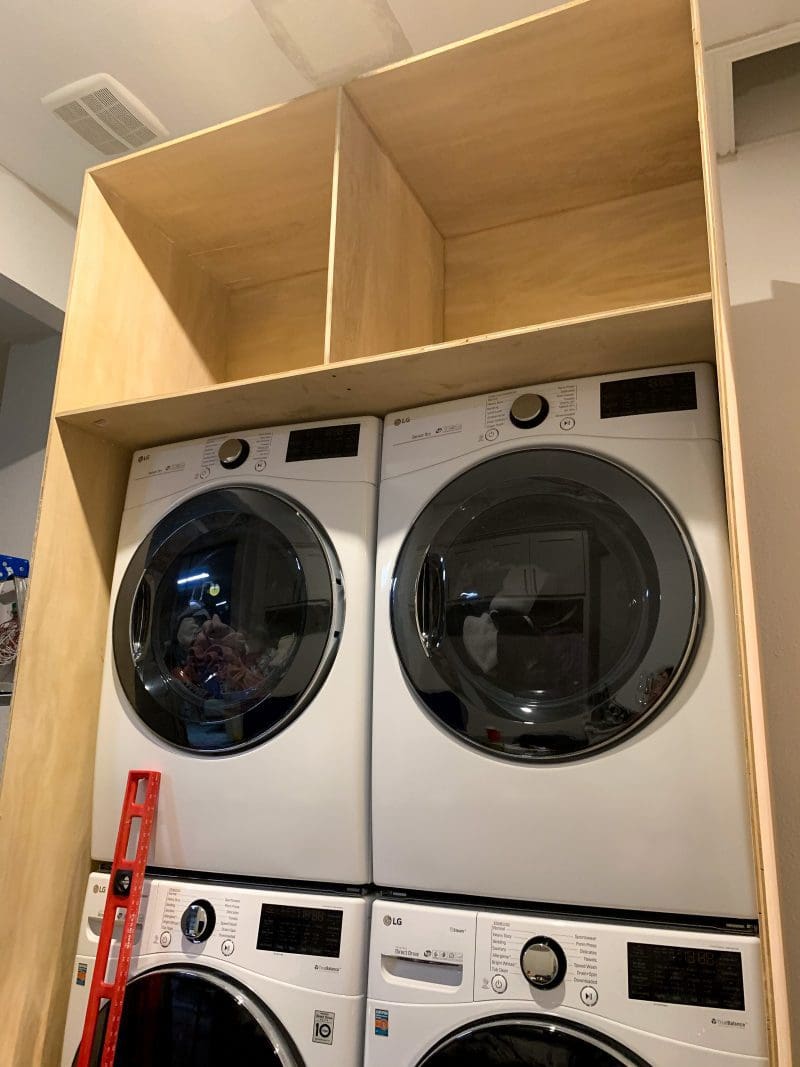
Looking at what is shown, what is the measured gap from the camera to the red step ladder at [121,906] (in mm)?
1187

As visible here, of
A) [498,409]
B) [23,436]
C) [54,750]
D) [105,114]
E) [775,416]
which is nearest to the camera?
[498,409]

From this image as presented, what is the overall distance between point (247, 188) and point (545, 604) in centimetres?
115

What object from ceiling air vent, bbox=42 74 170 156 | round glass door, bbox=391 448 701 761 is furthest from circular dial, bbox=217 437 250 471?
ceiling air vent, bbox=42 74 170 156

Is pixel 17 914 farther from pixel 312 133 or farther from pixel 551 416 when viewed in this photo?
pixel 312 133

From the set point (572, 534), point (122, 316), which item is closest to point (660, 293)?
point (572, 534)

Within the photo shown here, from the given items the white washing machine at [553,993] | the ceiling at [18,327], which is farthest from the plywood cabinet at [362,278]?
the ceiling at [18,327]

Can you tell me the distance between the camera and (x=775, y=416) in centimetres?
156

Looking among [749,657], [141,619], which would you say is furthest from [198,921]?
[749,657]

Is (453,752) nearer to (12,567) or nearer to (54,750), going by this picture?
(54,750)

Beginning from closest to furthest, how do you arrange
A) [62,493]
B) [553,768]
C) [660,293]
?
[553,768]
[62,493]
[660,293]

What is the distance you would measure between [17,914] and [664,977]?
3.43 feet

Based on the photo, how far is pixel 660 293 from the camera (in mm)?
1593

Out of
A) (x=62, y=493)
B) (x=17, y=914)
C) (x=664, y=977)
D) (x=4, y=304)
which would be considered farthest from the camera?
(x=4, y=304)

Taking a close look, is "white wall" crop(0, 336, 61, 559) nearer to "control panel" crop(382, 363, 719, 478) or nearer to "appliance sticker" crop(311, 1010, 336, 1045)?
"control panel" crop(382, 363, 719, 478)
